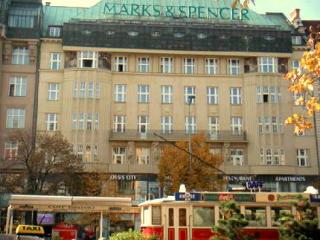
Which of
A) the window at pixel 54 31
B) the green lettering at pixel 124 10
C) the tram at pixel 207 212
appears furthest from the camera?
the green lettering at pixel 124 10

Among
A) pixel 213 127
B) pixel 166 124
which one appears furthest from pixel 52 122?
pixel 213 127

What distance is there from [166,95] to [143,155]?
8.39 meters

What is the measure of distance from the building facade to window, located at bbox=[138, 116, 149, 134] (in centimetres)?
12

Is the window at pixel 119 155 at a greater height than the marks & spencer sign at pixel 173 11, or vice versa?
the marks & spencer sign at pixel 173 11

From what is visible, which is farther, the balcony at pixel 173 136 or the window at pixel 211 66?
the window at pixel 211 66

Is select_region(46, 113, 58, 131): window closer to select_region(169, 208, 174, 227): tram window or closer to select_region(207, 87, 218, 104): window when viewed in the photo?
select_region(207, 87, 218, 104): window

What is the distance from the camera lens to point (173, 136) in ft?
197

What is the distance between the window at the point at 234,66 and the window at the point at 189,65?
4.71 metres

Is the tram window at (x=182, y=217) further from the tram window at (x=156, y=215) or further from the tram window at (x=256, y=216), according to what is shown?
the tram window at (x=256, y=216)

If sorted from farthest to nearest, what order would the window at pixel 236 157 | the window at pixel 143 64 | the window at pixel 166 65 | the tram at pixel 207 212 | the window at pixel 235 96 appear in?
the window at pixel 166 65 < the window at pixel 143 64 < the window at pixel 235 96 < the window at pixel 236 157 < the tram at pixel 207 212

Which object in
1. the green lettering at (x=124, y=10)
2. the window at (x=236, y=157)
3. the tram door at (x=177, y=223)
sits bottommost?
the tram door at (x=177, y=223)

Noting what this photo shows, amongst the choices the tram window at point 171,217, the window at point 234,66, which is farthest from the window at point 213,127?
the tram window at point 171,217

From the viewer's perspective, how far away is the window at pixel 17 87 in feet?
201

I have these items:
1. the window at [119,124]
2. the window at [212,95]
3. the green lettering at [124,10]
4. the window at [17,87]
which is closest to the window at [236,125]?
the window at [212,95]
